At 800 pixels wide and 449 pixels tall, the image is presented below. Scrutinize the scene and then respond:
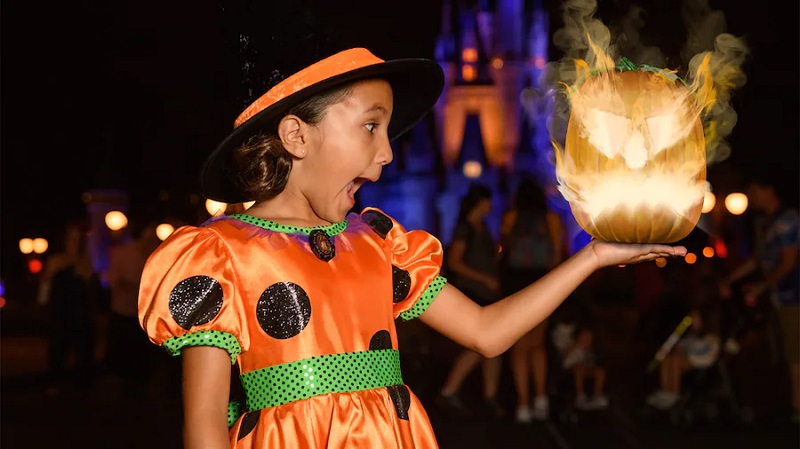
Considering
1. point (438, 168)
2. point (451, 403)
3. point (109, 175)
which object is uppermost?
point (438, 168)

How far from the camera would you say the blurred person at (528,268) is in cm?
845

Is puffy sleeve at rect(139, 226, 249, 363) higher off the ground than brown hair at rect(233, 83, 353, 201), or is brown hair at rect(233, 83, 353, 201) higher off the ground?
brown hair at rect(233, 83, 353, 201)

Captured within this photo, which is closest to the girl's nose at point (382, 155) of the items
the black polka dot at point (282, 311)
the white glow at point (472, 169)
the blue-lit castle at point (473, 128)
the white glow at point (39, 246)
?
the black polka dot at point (282, 311)

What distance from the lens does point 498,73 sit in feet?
248

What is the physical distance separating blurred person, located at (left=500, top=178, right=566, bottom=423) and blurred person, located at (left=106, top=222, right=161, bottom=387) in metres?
3.45

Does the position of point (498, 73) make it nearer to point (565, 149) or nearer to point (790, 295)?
point (790, 295)

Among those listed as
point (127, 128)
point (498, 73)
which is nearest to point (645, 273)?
point (127, 128)

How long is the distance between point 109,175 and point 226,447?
81.0ft

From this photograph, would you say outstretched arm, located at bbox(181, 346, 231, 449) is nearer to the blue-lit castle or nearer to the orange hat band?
the orange hat band

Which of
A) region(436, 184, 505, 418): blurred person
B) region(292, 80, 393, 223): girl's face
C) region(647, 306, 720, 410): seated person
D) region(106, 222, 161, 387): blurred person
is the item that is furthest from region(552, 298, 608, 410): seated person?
region(292, 80, 393, 223): girl's face

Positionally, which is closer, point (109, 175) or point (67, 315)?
point (67, 315)

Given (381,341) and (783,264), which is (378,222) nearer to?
(381,341)

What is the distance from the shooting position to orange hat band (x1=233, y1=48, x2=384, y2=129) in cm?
258

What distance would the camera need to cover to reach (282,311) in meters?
2.47
